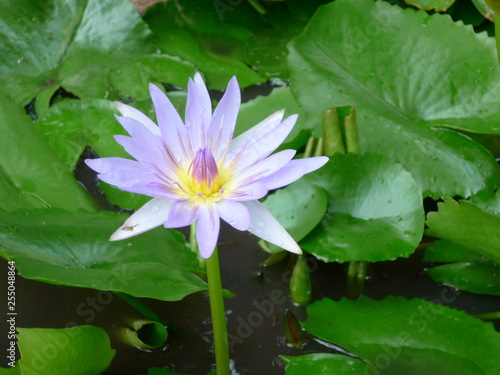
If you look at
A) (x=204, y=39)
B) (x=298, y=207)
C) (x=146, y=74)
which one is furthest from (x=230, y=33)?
(x=298, y=207)

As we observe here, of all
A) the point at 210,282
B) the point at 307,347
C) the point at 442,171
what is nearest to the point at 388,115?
the point at 442,171

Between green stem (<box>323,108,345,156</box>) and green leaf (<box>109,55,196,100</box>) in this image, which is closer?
green stem (<box>323,108,345,156</box>)

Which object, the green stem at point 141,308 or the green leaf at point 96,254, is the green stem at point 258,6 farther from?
the green stem at point 141,308

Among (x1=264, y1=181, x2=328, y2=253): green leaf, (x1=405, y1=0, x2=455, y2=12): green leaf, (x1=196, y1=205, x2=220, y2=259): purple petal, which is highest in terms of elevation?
(x1=196, y1=205, x2=220, y2=259): purple petal

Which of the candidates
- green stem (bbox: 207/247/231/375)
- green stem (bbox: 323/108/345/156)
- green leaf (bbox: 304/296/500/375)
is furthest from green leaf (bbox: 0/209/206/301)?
green stem (bbox: 323/108/345/156)

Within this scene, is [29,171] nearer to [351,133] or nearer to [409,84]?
[351,133]

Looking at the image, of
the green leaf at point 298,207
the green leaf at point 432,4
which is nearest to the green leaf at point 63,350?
the green leaf at point 298,207

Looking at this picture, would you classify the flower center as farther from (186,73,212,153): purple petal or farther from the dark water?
the dark water

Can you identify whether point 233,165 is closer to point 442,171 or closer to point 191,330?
point 191,330
